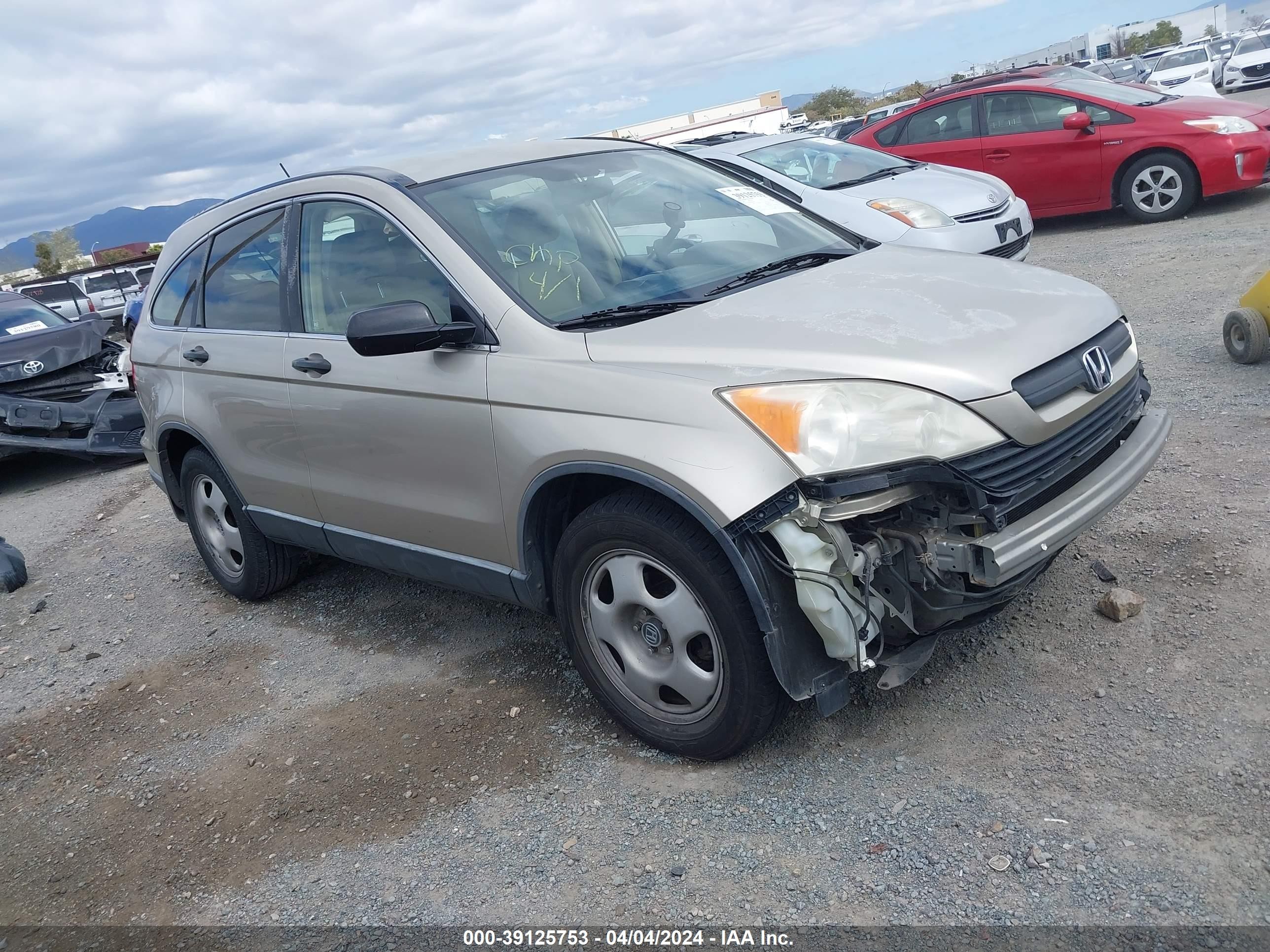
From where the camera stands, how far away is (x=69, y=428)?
885cm

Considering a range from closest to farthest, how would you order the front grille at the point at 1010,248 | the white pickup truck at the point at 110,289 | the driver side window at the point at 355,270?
the driver side window at the point at 355,270 < the front grille at the point at 1010,248 < the white pickup truck at the point at 110,289

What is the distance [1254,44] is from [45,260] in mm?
57844

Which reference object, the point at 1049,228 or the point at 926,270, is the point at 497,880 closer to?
the point at 926,270

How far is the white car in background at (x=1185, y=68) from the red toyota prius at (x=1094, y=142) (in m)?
15.2

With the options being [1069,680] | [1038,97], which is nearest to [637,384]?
[1069,680]

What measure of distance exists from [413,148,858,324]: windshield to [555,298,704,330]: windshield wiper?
3cm

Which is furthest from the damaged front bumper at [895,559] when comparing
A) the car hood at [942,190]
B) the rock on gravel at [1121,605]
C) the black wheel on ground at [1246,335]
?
the car hood at [942,190]

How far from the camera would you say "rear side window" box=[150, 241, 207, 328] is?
493 centimetres

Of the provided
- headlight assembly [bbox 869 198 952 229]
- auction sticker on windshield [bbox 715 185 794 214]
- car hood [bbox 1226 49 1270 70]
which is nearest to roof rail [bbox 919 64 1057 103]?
headlight assembly [bbox 869 198 952 229]

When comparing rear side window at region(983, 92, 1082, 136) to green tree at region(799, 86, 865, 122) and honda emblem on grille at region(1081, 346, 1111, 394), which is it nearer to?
honda emblem on grille at region(1081, 346, 1111, 394)

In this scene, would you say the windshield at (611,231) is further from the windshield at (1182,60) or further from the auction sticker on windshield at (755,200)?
the windshield at (1182,60)

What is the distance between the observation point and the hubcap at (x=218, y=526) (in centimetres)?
511

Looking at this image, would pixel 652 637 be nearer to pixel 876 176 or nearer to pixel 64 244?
pixel 876 176

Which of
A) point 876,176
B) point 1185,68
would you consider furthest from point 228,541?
point 1185,68
